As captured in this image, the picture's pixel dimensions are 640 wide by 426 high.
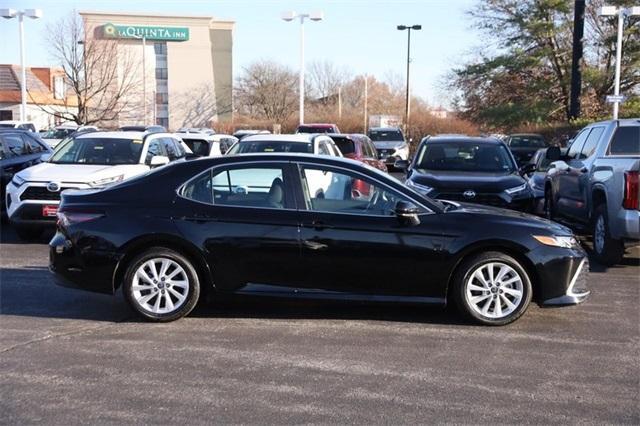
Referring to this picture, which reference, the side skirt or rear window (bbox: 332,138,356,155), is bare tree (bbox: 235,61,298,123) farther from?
the side skirt

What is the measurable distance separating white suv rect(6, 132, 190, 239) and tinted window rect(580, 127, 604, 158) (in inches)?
255

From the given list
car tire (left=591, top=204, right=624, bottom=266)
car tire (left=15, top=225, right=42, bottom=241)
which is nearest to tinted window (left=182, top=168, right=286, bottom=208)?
car tire (left=591, top=204, right=624, bottom=266)

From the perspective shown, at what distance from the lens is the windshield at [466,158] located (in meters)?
10.7

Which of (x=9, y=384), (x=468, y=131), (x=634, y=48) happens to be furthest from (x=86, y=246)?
(x=468, y=131)

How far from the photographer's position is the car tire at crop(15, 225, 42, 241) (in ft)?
34.0

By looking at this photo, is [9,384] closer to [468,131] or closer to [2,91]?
[468,131]

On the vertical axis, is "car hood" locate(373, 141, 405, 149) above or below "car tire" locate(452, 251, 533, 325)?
above

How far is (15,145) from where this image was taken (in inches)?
504

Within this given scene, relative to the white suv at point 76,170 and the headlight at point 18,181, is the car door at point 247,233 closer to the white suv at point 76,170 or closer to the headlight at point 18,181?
the white suv at point 76,170

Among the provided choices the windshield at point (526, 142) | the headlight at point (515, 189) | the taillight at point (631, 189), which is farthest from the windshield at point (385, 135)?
the taillight at point (631, 189)

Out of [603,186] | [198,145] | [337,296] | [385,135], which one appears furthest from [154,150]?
[385,135]

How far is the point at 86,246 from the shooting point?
619 centimetres

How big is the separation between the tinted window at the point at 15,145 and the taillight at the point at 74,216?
705 cm

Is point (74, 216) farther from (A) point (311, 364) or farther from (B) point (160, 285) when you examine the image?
(A) point (311, 364)
